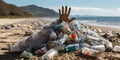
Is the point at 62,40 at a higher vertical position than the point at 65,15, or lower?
lower

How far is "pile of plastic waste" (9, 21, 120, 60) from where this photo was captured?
9.55 meters

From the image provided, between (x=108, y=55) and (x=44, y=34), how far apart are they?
6.75 feet

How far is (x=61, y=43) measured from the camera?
980 cm

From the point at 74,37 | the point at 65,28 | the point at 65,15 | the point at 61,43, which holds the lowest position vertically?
the point at 61,43

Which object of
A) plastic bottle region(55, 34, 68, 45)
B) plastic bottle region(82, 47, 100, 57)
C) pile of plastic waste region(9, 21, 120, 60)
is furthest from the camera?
plastic bottle region(55, 34, 68, 45)

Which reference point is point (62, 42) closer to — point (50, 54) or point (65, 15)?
point (50, 54)

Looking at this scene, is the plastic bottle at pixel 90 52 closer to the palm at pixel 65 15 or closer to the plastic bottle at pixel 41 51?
the plastic bottle at pixel 41 51

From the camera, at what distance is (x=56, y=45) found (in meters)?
9.80

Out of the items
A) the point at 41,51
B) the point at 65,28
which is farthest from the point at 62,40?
the point at 41,51

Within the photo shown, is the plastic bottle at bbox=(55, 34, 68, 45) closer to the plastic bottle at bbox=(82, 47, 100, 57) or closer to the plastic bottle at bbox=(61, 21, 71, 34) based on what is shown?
the plastic bottle at bbox=(61, 21, 71, 34)

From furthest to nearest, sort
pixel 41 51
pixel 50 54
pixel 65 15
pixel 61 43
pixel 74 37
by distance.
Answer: pixel 65 15, pixel 74 37, pixel 61 43, pixel 41 51, pixel 50 54

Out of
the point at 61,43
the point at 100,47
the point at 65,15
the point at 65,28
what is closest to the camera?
the point at 61,43

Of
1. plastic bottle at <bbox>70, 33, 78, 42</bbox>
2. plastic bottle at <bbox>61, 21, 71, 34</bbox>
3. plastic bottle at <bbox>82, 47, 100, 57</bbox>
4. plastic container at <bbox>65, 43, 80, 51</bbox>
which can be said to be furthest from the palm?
plastic bottle at <bbox>82, 47, 100, 57</bbox>

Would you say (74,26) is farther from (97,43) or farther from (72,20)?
(97,43)
